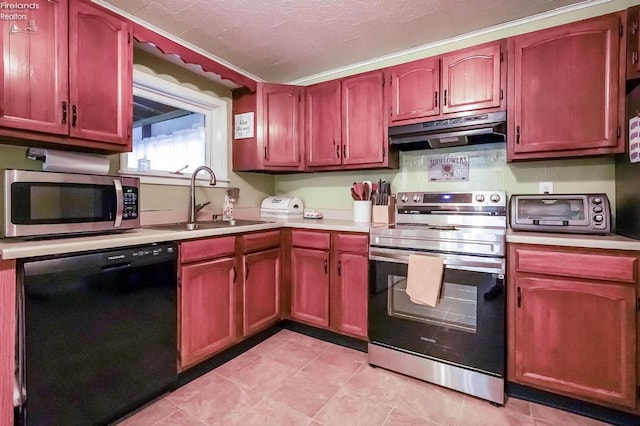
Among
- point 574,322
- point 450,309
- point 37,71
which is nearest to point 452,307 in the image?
point 450,309

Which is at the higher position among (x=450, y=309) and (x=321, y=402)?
(x=450, y=309)

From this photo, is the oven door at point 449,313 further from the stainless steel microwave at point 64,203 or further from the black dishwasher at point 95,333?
the stainless steel microwave at point 64,203

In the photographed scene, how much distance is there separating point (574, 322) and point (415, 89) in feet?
5.80

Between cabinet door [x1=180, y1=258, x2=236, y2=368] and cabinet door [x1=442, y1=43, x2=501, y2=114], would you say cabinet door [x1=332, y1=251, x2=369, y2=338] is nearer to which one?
cabinet door [x1=180, y1=258, x2=236, y2=368]

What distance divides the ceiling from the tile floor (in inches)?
92.0

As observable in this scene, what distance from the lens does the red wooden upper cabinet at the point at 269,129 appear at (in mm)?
2738

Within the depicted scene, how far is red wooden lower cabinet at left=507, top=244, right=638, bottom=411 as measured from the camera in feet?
4.85

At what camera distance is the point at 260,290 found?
7.70 feet

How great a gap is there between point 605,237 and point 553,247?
27 cm

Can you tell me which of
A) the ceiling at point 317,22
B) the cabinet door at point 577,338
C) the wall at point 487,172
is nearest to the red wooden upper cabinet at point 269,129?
the ceiling at point 317,22

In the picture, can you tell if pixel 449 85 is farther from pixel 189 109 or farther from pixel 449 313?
pixel 189 109

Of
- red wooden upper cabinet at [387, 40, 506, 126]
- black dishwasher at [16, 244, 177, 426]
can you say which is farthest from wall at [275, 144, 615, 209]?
black dishwasher at [16, 244, 177, 426]

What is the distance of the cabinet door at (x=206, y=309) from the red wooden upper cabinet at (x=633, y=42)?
8.51 feet

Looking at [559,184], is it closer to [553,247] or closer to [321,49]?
[553,247]
